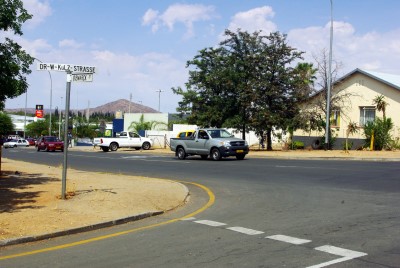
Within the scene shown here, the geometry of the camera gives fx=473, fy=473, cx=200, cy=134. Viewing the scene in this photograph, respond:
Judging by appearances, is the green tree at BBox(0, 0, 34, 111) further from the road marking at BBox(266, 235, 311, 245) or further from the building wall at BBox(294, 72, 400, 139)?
the building wall at BBox(294, 72, 400, 139)

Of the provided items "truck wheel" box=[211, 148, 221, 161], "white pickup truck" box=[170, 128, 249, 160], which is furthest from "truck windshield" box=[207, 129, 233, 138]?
"truck wheel" box=[211, 148, 221, 161]

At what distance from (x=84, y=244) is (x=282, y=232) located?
3.23 meters

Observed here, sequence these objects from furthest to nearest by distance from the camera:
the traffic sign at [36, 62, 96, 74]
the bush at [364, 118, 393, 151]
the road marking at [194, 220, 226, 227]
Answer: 1. the bush at [364, 118, 393, 151]
2. the traffic sign at [36, 62, 96, 74]
3. the road marking at [194, 220, 226, 227]

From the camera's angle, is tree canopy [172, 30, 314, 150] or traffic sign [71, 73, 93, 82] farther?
tree canopy [172, 30, 314, 150]

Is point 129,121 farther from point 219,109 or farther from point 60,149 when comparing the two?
point 219,109

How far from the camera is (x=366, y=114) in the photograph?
4038cm

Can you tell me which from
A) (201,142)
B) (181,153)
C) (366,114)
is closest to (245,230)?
(201,142)

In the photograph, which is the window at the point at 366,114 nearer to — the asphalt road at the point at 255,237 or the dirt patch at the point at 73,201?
the asphalt road at the point at 255,237

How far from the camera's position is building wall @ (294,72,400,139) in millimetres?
37812

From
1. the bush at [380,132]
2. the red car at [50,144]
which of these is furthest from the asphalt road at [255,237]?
the red car at [50,144]

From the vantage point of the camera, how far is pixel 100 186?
14109 mm

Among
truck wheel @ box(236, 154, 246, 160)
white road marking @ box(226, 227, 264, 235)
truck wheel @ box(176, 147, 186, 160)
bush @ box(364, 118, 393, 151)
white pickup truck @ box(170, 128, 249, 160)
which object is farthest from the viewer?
bush @ box(364, 118, 393, 151)

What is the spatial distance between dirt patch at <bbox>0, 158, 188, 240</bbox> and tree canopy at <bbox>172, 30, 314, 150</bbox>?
68.8 ft

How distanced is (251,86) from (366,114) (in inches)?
457
